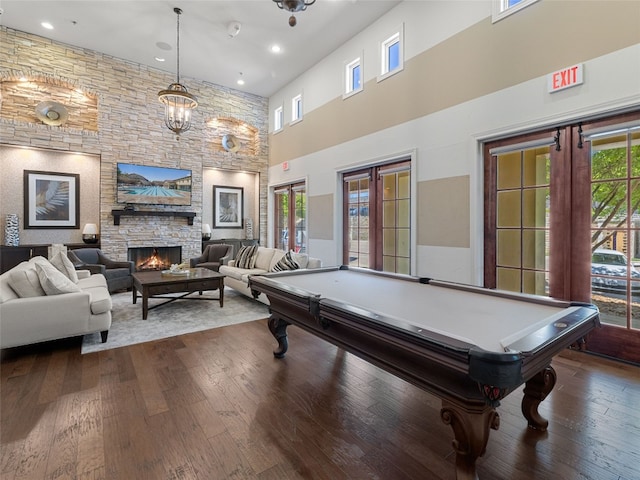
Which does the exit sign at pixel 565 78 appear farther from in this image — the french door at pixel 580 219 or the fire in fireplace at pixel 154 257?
the fire in fireplace at pixel 154 257

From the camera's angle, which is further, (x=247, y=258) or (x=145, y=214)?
(x=145, y=214)

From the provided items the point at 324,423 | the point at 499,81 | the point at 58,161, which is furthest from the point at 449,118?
the point at 58,161

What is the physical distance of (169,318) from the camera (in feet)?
14.1

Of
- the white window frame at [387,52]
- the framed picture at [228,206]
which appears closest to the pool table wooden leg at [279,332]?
the white window frame at [387,52]

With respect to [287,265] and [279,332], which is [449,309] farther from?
[287,265]

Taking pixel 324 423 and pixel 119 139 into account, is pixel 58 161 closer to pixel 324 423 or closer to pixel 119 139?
pixel 119 139

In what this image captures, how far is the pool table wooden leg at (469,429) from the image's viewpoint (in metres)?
1.34

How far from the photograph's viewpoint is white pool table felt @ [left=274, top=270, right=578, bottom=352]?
1.47m

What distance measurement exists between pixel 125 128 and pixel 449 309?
736 cm

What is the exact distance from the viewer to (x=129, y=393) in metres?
2.37

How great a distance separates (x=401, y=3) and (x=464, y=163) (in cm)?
279

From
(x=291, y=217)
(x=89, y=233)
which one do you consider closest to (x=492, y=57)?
(x=291, y=217)

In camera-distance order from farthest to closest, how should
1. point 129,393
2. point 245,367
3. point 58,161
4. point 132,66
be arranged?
point 132,66 < point 58,161 < point 245,367 < point 129,393

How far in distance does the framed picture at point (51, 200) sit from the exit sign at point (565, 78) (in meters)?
8.02
